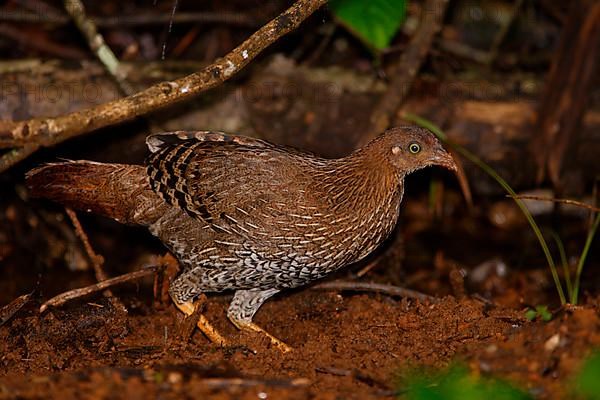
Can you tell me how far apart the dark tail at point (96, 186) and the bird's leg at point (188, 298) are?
446 mm

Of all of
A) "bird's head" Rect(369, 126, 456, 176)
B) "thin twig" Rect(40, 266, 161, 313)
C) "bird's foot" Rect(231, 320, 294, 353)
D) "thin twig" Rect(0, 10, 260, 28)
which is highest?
"thin twig" Rect(0, 10, 260, 28)

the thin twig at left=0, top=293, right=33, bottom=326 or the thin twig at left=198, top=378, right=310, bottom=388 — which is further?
the thin twig at left=0, top=293, right=33, bottom=326

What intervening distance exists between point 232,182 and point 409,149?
3.61 ft

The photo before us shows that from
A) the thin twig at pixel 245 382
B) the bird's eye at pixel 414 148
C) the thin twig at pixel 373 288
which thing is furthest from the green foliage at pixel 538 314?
the thin twig at pixel 245 382

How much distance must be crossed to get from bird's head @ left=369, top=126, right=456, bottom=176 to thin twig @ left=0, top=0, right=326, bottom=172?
3.02 feet

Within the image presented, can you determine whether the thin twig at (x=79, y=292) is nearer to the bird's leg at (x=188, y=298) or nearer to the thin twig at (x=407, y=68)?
the bird's leg at (x=188, y=298)

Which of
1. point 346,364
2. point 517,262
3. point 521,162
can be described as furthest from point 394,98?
point 346,364

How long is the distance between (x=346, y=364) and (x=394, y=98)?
3.14m

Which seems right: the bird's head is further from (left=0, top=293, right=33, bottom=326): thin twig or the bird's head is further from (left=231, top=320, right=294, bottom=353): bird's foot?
(left=0, top=293, right=33, bottom=326): thin twig

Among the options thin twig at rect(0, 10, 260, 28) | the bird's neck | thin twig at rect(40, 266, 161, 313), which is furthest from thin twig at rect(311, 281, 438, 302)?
thin twig at rect(0, 10, 260, 28)

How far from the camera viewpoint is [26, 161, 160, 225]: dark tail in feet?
18.0

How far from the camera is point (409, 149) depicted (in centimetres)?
525

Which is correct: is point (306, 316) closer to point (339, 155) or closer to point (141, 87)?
point (339, 155)

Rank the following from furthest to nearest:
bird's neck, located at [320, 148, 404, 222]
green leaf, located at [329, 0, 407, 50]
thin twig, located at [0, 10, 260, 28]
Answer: thin twig, located at [0, 10, 260, 28] < green leaf, located at [329, 0, 407, 50] < bird's neck, located at [320, 148, 404, 222]
